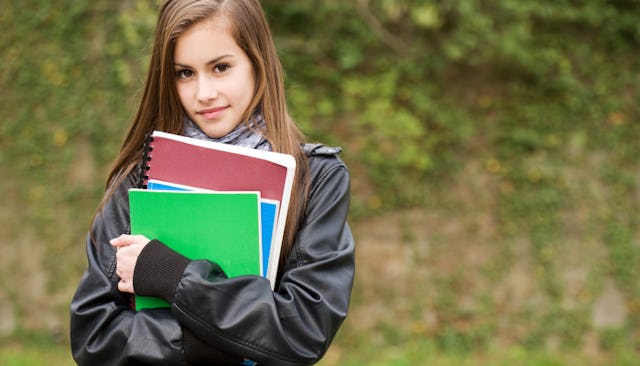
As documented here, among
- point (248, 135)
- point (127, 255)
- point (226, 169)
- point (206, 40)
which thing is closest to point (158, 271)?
point (127, 255)

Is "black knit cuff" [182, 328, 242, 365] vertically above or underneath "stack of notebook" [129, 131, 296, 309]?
underneath

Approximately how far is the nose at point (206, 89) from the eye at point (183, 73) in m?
0.06

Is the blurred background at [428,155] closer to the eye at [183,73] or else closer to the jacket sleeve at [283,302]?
the eye at [183,73]

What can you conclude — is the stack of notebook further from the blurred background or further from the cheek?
the blurred background

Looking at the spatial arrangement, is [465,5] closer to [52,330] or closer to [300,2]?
[300,2]

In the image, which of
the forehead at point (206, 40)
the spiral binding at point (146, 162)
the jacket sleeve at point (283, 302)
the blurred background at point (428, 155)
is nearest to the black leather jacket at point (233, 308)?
the jacket sleeve at point (283, 302)

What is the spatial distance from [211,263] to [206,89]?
0.43 meters

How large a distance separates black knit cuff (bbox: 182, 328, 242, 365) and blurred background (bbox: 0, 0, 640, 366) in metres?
3.40

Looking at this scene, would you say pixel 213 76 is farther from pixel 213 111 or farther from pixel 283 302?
pixel 283 302

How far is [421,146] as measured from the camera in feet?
16.3

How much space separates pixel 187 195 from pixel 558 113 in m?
4.00

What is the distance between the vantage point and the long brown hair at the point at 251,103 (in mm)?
1648

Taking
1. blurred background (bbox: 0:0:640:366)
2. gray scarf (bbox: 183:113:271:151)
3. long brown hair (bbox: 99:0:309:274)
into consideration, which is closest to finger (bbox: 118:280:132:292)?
long brown hair (bbox: 99:0:309:274)

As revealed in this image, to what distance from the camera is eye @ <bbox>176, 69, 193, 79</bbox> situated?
1702 mm
